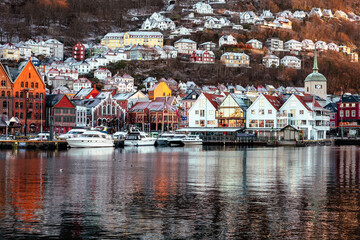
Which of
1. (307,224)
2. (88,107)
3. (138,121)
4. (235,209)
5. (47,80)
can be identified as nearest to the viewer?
(307,224)

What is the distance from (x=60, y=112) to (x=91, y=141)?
3037 centimetres

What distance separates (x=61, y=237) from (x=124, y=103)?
423ft

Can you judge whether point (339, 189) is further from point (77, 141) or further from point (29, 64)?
point (29, 64)

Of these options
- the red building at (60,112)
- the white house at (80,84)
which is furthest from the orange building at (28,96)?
the white house at (80,84)

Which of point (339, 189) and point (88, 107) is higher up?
point (88, 107)

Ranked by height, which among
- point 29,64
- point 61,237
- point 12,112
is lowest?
point 61,237

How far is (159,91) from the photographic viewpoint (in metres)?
174

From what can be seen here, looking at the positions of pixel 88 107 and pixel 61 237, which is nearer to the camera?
pixel 61 237

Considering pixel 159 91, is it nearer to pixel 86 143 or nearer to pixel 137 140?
pixel 137 140

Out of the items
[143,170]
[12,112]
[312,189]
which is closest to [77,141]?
[12,112]

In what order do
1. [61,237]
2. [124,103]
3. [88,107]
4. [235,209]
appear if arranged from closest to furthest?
1. [61,237]
2. [235,209]
3. [88,107]
4. [124,103]

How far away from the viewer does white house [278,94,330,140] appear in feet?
329

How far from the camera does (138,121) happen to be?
5231 inches

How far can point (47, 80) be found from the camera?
196 meters
